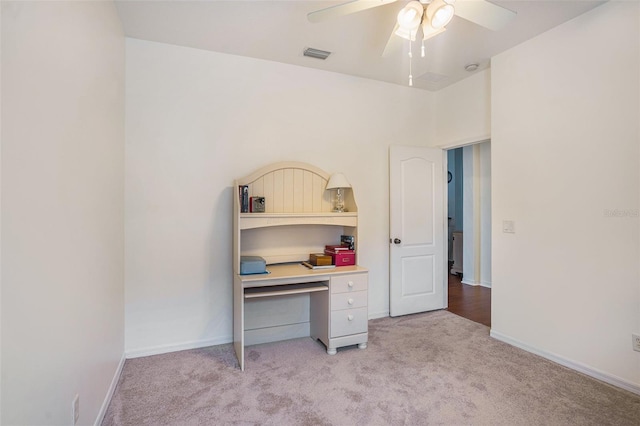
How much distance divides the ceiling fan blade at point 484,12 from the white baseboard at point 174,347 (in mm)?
3118

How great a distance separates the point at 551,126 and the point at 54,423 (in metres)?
3.63

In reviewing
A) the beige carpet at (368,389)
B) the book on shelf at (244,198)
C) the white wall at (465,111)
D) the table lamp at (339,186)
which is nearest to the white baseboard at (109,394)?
the beige carpet at (368,389)

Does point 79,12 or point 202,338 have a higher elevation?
point 79,12

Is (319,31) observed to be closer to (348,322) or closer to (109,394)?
(348,322)

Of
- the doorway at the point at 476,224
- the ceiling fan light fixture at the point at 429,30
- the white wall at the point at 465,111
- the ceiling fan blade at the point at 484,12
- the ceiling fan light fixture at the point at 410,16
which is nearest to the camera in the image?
the ceiling fan blade at the point at 484,12

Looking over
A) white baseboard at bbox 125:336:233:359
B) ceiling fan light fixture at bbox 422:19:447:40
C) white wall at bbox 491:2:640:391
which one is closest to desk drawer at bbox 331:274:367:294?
white baseboard at bbox 125:336:233:359

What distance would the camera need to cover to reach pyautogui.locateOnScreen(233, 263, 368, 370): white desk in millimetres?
2709

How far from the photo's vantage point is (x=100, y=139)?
6.47 feet

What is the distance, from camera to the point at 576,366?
8.23 ft

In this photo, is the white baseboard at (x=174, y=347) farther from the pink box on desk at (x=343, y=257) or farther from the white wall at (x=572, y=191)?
the white wall at (x=572, y=191)

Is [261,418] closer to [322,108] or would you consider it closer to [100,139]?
[100,139]

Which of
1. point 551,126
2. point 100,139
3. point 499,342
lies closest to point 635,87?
point 551,126

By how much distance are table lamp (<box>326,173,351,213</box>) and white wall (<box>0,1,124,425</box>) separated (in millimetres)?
1827

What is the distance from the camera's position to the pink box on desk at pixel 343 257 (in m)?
3.02
